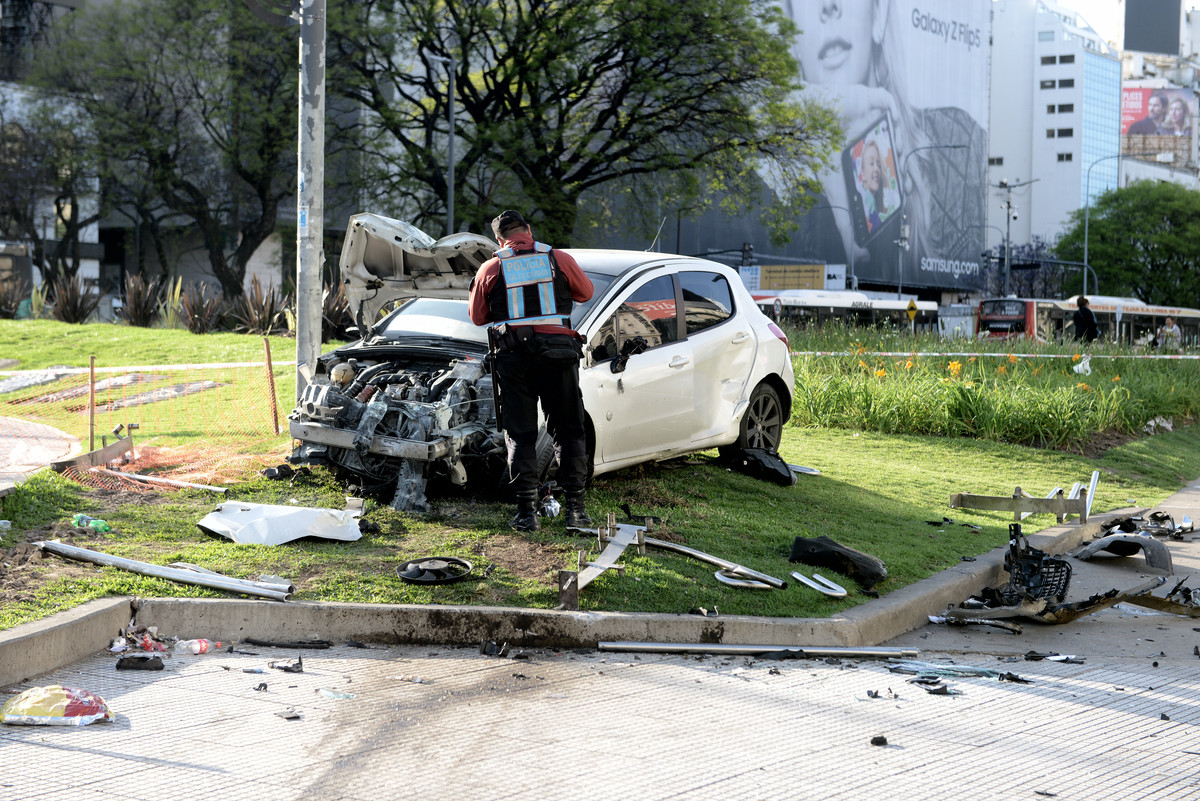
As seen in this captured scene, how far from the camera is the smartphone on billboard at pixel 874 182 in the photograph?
7938 cm

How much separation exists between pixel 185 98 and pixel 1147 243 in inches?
2693

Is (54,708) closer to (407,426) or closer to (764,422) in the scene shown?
(407,426)

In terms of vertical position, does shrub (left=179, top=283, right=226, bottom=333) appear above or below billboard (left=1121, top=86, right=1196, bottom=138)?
below

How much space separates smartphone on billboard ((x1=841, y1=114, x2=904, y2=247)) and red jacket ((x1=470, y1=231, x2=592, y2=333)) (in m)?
74.8

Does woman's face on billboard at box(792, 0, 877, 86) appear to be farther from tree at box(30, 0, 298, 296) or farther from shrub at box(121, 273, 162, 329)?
shrub at box(121, 273, 162, 329)

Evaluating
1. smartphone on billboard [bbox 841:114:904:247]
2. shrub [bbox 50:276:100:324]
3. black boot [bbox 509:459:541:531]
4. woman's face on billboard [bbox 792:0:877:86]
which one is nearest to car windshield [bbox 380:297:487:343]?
black boot [bbox 509:459:541:531]

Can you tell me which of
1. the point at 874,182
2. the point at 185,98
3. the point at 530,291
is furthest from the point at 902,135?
the point at 530,291

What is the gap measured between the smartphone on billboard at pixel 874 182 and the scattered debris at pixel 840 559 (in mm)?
74924

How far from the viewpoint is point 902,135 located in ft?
274

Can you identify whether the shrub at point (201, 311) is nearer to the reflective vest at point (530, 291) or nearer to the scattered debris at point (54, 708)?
the reflective vest at point (530, 291)

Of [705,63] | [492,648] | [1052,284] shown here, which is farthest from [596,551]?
[1052,284]

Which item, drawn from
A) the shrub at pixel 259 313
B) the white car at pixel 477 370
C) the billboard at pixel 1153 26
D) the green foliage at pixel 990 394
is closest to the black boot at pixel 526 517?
the white car at pixel 477 370

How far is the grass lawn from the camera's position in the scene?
18.3ft

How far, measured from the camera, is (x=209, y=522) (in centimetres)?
652
